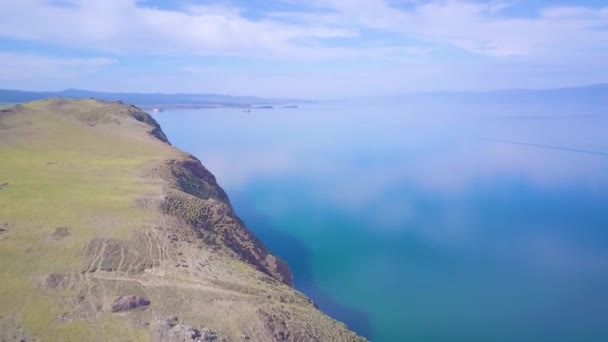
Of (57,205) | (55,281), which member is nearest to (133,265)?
(55,281)

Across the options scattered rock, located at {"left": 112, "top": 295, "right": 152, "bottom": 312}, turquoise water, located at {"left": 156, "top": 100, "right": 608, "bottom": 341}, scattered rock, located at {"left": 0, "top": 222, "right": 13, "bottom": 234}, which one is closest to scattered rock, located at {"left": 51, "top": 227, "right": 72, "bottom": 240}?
scattered rock, located at {"left": 0, "top": 222, "right": 13, "bottom": 234}

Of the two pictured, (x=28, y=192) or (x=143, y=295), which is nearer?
(x=143, y=295)

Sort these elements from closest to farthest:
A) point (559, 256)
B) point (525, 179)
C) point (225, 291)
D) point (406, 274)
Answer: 1. point (225, 291)
2. point (406, 274)
3. point (559, 256)
4. point (525, 179)

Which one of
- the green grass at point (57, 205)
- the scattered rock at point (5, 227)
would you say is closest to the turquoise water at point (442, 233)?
the green grass at point (57, 205)

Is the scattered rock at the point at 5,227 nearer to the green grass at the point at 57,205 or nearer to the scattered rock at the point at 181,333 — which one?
the green grass at the point at 57,205

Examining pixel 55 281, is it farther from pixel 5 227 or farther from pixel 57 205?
pixel 57 205

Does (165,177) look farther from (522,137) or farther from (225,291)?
(522,137)

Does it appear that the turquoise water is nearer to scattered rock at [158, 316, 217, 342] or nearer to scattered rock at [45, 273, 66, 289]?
scattered rock at [158, 316, 217, 342]

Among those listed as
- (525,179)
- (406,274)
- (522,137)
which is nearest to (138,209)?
(406,274)
